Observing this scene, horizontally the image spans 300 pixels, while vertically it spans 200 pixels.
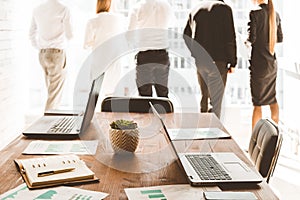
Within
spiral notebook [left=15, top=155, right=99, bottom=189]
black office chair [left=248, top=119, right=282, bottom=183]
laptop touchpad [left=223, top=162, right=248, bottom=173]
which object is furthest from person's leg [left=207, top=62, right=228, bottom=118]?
spiral notebook [left=15, top=155, right=99, bottom=189]

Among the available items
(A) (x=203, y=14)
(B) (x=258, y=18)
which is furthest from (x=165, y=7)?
(B) (x=258, y=18)

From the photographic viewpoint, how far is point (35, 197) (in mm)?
1646

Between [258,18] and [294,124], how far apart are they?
112 cm

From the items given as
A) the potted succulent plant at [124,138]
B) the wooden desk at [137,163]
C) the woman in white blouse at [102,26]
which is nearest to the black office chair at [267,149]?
the wooden desk at [137,163]

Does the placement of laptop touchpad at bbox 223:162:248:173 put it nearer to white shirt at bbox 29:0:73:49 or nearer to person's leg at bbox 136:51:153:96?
person's leg at bbox 136:51:153:96

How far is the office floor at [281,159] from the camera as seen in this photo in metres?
3.99

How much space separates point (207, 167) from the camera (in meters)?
1.94

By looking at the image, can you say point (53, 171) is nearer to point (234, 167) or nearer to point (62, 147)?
point (62, 147)

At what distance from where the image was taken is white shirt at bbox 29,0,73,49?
212 inches

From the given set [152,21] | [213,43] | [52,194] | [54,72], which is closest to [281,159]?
[213,43]

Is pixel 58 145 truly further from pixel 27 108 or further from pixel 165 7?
pixel 27 108

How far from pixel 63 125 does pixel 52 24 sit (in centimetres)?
291

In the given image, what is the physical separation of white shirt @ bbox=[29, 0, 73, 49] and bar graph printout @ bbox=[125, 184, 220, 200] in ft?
12.9

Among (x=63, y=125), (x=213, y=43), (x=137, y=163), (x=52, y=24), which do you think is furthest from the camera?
(x=52, y=24)
